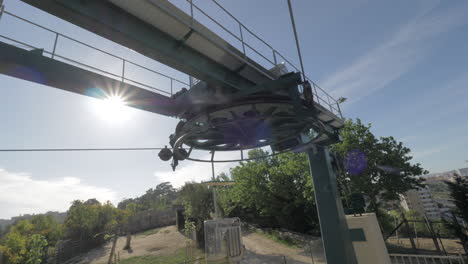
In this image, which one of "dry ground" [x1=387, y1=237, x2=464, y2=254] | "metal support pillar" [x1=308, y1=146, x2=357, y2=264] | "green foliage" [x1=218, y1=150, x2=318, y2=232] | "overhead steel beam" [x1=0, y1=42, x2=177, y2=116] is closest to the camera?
"overhead steel beam" [x1=0, y1=42, x2=177, y2=116]

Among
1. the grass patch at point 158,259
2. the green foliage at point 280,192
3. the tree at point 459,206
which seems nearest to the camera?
the tree at point 459,206

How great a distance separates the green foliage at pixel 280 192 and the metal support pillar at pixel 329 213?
8841 mm

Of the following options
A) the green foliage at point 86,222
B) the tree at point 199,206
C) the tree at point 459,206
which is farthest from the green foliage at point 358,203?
the green foliage at point 86,222

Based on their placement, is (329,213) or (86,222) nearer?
(329,213)

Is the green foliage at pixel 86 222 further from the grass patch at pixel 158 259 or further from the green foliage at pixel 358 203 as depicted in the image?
the green foliage at pixel 358 203

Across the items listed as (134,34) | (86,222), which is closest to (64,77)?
(134,34)

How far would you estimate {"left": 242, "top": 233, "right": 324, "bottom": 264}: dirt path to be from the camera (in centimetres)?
1254

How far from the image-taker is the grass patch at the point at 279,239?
16.2 metres

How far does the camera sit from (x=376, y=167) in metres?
13.8

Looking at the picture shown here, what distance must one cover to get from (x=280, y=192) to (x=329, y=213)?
11598 millimetres

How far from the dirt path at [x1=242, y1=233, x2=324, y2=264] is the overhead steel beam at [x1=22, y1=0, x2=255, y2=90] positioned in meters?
11.8

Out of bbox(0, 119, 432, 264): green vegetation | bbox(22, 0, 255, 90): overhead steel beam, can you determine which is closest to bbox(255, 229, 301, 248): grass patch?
bbox(0, 119, 432, 264): green vegetation

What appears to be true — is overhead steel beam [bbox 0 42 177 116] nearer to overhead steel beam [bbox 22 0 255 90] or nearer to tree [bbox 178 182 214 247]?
overhead steel beam [bbox 22 0 255 90]

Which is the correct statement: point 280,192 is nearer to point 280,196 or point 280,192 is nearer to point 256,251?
point 280,196
